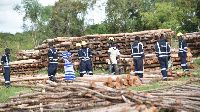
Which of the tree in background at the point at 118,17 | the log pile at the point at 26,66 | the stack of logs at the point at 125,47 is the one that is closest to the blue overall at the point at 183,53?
the stack of logs at the point at 125,47

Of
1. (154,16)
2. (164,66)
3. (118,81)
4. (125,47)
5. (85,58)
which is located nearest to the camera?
(118,81)

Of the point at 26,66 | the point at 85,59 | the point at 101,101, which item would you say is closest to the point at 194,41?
the point at 85,59

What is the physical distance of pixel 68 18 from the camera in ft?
135

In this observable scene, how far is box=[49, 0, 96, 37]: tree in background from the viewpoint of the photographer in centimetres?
4084

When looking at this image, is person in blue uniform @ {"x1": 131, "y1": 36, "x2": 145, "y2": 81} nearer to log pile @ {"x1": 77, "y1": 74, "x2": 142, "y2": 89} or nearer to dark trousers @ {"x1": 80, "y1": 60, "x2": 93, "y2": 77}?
log pile @ {"x1": 77, "y1": 74, "x2": 142, "y2": 89}

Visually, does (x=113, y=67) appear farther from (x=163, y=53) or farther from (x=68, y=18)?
(x=68, y=18)

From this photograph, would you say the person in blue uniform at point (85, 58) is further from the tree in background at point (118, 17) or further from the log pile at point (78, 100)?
the tree in background at point (118, 17)

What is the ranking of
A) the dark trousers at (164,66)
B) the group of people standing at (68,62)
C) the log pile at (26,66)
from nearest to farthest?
the dark trousers at (164,66)
the group of people standing at (68,62)
the log pile at (26,66)

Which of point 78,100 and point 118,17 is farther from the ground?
point 118,17

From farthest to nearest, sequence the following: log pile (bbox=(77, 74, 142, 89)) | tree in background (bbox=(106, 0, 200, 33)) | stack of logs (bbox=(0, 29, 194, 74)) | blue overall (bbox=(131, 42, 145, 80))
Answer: tree in background (bbox=(106, 0, 200, 33)), stack of logs (bbox=(0, 29, 194, 74)), blue overall (bbox=(131, 42, 145, 80)), log pile (bbox=(77, 74, 142, 89))

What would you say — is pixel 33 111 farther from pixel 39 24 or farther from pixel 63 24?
pixel 39 24

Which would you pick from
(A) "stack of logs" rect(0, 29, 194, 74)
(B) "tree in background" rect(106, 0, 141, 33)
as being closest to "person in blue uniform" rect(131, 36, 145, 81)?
(A) "stack of logs" rect(0, 29, 194, 74)

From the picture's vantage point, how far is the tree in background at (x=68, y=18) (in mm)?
40844

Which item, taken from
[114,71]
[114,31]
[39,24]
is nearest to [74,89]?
[114,71]
